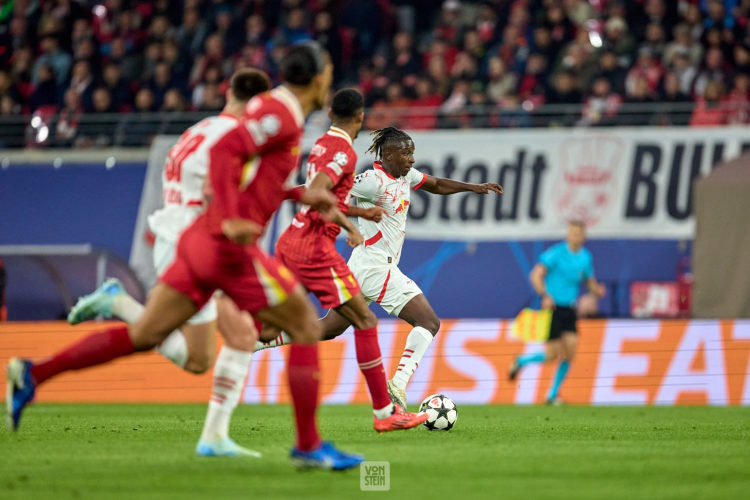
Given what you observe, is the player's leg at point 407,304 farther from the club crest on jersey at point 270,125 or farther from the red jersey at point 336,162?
the club crest on jersey at point 270,125

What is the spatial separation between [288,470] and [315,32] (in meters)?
15.5

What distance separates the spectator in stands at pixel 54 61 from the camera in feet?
70.6

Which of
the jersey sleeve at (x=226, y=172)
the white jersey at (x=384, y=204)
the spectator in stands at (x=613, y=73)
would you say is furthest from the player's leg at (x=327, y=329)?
the spectator in stands at (x=613, y=73)

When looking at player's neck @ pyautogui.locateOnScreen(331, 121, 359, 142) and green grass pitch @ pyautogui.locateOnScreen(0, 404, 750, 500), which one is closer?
green grass pitch @ pyautogui.locateOnScreen(0, 404, 750, 500)

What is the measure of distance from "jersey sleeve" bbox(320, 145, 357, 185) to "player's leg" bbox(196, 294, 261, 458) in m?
1.37

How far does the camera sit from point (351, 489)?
561 cm

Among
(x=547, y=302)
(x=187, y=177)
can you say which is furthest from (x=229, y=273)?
(x=547, y=302)

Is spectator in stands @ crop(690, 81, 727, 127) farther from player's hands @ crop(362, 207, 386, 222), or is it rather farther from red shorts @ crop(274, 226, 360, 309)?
player's hands @ crop(362, 207, 386, 222)

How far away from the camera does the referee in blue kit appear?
14.9 m

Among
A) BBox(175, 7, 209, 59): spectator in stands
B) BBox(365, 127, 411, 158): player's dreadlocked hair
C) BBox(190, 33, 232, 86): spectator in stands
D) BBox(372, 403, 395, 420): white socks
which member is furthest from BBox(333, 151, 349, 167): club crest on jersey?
BBox(175, 7, 209, 59): spectator in stands

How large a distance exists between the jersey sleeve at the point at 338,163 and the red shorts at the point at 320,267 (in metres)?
0.75

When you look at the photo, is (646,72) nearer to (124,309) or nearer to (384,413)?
(384,413)

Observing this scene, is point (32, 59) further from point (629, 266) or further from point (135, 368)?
point (629, 266)

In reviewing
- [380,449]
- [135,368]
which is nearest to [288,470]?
[380,449]
